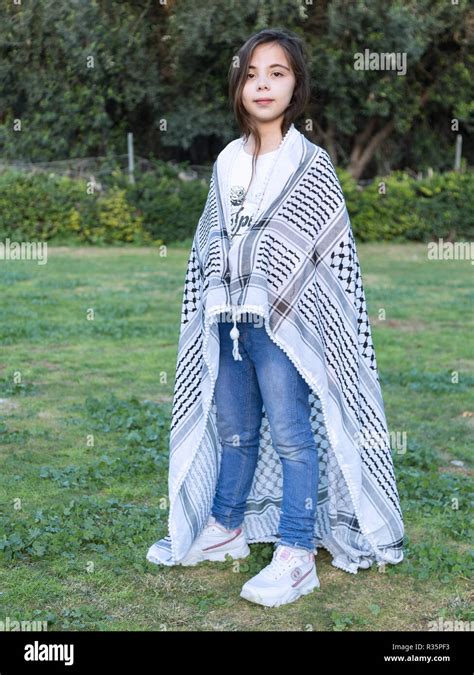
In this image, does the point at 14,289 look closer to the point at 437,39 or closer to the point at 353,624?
the point at 353,624

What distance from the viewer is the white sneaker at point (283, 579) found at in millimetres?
3182

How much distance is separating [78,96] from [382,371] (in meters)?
15.3

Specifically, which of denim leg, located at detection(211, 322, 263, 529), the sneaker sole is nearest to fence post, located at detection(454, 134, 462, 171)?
denim leg, located at detection(211, 322, 263, 529)

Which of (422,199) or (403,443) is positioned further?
(422,199)

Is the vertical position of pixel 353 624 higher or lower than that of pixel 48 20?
lower

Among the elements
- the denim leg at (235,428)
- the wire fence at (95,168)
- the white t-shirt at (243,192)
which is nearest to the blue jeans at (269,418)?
the denim leg at (235,428)

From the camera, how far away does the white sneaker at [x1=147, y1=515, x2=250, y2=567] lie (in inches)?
139

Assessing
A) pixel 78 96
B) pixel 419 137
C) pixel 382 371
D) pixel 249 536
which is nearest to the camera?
pixel 249 536

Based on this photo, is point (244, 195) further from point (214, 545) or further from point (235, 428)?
point (214, 545)

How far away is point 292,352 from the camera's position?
3105mm

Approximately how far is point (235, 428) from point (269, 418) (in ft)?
0.65

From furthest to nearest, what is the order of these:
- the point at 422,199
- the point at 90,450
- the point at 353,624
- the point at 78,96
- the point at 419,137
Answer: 1. the point at 419,137
2. the point at 78,96
3. the point at 422,199
4. the point at 90,450
5. the point at 353,624

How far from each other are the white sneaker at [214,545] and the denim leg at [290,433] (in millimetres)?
299

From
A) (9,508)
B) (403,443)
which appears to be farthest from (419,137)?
(9,508)
